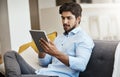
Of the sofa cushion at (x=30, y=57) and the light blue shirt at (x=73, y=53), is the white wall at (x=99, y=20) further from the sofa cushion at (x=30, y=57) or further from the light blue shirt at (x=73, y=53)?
the light blue shirt at (x=73, y=53)

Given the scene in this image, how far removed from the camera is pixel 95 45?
6.80 ft

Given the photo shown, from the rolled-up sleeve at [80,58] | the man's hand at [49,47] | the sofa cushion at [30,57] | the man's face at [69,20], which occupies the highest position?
the man's face at [69,20]

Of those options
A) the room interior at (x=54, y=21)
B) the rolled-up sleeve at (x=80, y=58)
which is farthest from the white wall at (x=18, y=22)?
the rolled-up sleeve at (x=80, y=58)

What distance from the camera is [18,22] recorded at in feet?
11.8

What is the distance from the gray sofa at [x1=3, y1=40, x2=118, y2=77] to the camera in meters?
1.91

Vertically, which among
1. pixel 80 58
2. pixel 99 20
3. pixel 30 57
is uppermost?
pixel 99 20

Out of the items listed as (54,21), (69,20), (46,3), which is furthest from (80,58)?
(46,3)

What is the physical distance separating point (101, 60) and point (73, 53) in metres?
0.25

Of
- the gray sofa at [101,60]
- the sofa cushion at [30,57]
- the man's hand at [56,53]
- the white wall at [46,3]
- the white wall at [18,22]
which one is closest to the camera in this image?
the man's hand at [56,53]

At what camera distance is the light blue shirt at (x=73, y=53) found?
5.93 ft

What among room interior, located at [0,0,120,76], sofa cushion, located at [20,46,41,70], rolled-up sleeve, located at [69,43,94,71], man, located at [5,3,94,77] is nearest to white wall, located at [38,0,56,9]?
room interior, located at [0,0,120,76]

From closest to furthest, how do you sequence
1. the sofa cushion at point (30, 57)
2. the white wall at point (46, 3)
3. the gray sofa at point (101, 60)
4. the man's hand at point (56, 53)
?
the man's hand at point (56, 53), the gray sofa at point (101, 60), the sofa cushion at point (30, 57), the white wall at point (46, 3)

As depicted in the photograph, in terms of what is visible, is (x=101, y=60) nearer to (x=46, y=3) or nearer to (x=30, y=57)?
(x=30, y=57)

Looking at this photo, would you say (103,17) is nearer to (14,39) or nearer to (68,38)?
(14,39)
